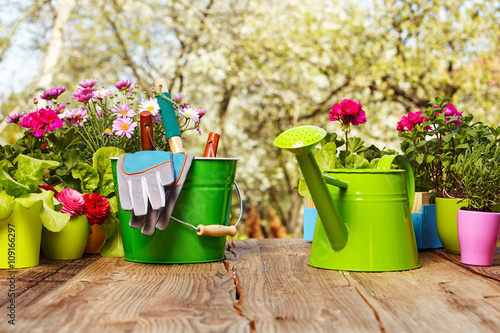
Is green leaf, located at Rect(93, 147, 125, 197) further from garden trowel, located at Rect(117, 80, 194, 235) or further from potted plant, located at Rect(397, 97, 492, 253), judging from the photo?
potted plant, located at Rect(397, 97, 492, 253)

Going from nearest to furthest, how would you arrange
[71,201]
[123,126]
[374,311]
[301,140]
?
[374,311]
[301,140]
[71,201]
[123,126]

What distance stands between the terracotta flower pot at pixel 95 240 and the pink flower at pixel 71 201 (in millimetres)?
80

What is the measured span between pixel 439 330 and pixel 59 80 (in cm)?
510

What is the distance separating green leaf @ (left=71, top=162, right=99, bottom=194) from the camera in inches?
44.7

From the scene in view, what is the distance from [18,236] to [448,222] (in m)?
0.90

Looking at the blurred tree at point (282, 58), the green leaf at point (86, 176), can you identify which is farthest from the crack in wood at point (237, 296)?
the blurred tree at point (282, 58)

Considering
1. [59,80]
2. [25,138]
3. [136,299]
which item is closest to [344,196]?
[136,299]

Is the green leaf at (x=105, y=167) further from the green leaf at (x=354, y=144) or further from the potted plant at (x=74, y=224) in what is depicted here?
the green leaf at (x=354, y=144)

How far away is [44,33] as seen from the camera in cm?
455

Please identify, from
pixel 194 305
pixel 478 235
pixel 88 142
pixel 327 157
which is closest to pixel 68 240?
pixel 88 142

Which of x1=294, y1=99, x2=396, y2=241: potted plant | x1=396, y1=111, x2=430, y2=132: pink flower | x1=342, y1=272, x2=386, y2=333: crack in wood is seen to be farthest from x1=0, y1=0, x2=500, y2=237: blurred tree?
x1=342, y1=272, x2=386, y2=333: crack in wood

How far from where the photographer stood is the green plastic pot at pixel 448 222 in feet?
3.66

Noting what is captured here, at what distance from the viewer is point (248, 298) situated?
0.75 meters

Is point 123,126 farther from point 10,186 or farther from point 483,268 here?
point 483,268
